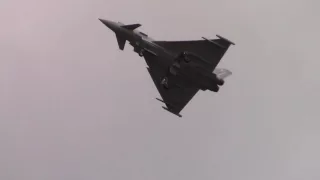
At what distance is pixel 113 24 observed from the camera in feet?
106

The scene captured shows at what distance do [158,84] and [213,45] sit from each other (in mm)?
4810

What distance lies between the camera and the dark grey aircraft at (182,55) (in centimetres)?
3180

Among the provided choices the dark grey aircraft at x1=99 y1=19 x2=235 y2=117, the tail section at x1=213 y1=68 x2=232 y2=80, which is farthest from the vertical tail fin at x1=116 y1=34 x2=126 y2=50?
the tail section at x1=213 y1=68 x2=232 y2=80

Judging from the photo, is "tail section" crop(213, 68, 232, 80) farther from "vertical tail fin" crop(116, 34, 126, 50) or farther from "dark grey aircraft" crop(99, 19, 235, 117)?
"vertical tail fin" crop(116, 34, 126, 50)

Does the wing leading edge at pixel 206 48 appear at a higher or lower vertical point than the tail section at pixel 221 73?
higher

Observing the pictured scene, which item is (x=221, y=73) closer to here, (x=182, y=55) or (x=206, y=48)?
(x=206, y=48)

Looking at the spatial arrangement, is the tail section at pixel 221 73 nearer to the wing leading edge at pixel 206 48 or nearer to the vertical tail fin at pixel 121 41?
the wing leading edge at pixel 206 48

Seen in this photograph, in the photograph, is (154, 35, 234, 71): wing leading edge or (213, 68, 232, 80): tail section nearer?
(154, 35, 234, 71): wing leading edge

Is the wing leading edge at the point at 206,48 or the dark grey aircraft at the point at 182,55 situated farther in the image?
the wing leading edge at the point at 206,48

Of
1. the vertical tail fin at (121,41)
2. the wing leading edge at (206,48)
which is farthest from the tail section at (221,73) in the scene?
the vertical tail fin at (121,41)

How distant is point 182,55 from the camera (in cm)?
3155

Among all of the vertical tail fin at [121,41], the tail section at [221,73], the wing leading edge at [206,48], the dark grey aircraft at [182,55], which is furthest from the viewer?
the tail section at [221,73]

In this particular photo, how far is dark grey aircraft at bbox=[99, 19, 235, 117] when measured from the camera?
31797 millimetres

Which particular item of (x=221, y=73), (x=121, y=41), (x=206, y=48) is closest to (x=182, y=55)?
(x=206, y=48)
